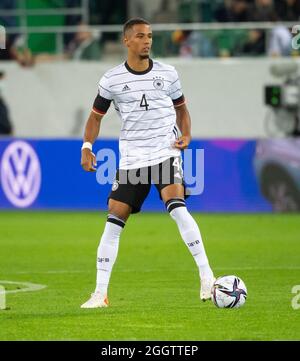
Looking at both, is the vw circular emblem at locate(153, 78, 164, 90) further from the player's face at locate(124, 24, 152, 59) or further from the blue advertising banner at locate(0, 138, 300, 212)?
the blue advertising banner at locate(0, 138, 300, 212)

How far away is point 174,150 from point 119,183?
0.61 meters

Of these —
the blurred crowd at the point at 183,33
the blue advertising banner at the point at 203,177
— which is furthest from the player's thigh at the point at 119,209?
the blurred crowd at the point at 183,33

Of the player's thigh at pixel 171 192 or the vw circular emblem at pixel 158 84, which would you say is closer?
the player's thigh at pixel 171 192

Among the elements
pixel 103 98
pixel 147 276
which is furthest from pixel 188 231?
pixel 147 276

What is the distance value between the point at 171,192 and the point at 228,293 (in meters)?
1.08

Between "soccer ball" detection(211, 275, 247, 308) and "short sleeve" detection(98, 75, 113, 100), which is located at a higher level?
"short sleeve" detection(98, 75, 113, 100)

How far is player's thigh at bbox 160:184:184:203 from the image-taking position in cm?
1138

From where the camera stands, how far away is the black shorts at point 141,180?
448 inches

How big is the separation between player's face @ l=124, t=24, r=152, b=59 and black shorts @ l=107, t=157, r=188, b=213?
1016 mm

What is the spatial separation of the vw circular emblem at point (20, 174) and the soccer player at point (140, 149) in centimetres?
1166

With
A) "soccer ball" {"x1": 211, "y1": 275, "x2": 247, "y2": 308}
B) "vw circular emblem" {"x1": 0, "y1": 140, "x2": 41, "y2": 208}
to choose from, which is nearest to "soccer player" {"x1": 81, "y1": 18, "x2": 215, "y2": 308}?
"soccer ball" {"x1": 211, "y1": 275, "x2": 247, "y2": 308}

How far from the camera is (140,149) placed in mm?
11508

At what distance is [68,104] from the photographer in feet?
95.8

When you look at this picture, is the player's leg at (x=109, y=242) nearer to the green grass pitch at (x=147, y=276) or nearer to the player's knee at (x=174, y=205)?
the green grass pitch at (x=147, y=276)
